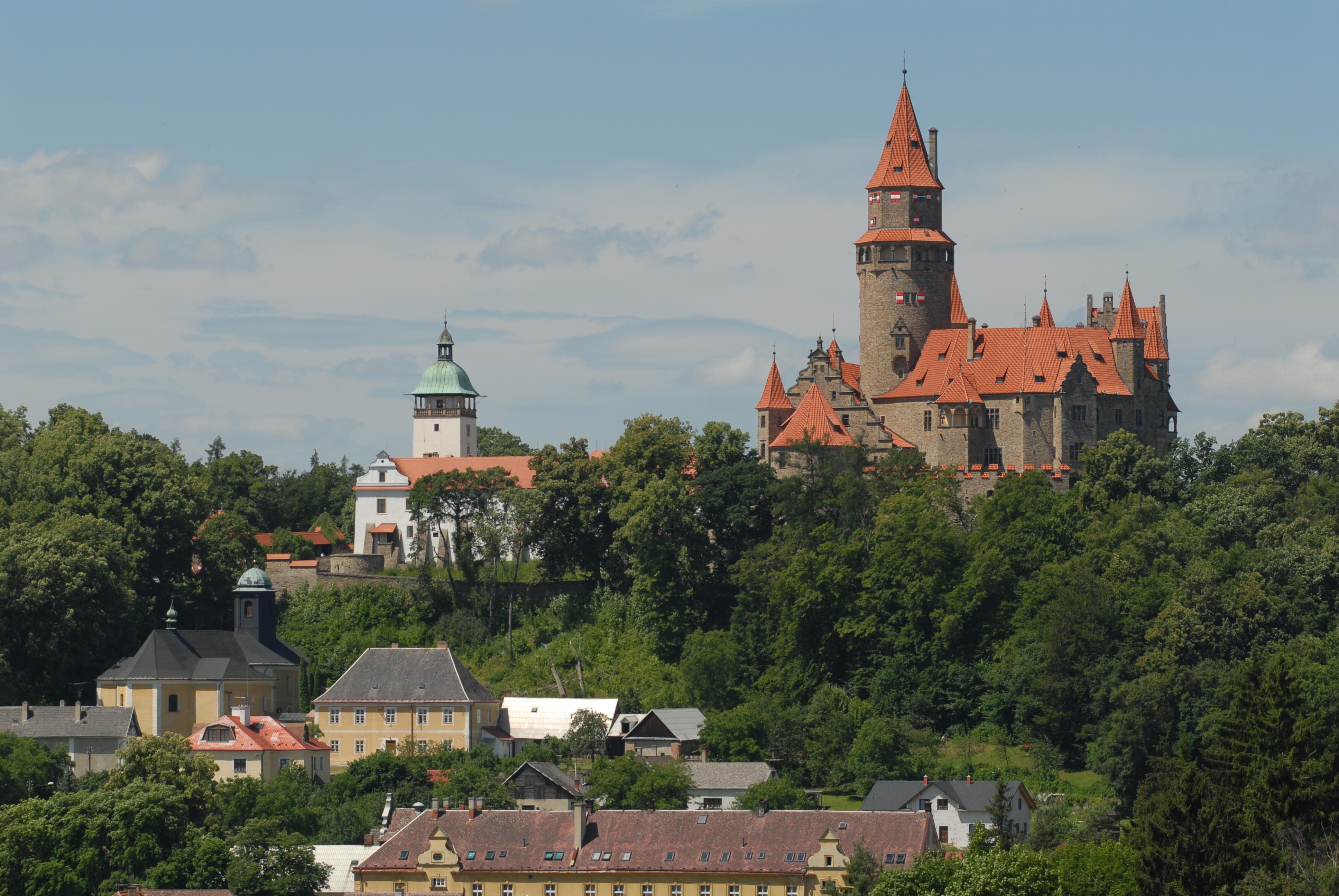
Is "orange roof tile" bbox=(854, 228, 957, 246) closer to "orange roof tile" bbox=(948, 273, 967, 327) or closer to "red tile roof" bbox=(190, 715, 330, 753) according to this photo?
"orange roof tile" bbox=(948, 273, 967, 327)

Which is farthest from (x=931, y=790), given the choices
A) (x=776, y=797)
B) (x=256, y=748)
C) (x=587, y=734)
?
(x=256, y=748)

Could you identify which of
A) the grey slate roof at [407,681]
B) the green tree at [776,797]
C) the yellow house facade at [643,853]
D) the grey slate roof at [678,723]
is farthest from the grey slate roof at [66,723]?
the green tree at [776,797]

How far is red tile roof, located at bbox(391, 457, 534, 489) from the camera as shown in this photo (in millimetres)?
106000

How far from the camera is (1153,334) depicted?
10619 cm

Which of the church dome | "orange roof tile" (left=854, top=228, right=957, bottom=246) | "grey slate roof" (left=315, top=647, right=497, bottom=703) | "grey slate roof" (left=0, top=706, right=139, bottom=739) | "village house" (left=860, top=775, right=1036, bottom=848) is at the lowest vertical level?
"village house" (left=860, top=775, right=1036, bottom=848)

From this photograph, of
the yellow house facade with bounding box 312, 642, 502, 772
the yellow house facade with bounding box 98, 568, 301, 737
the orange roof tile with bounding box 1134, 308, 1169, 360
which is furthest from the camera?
the orange roof tile with bounding box 1134, 308, 1169, 360

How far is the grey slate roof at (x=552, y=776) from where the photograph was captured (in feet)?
276

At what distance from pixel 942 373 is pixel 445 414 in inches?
1149

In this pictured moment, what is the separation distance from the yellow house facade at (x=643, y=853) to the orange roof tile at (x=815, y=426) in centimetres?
2557

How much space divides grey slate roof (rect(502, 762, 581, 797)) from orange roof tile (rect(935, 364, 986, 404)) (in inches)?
960

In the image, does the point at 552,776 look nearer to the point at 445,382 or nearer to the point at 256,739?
the point at 256,739

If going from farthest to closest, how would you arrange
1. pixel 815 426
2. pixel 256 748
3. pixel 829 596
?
pixel 815 426
pixel 829 596
pixel 256 748

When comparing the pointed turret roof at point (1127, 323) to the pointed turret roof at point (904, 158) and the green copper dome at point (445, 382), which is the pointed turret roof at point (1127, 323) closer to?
the pointed turret roof at point (904, 158)

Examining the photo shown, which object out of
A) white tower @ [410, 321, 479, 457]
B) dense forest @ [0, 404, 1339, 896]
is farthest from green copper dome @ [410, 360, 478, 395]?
dense forest @ [0, 404, 1339, 896]
